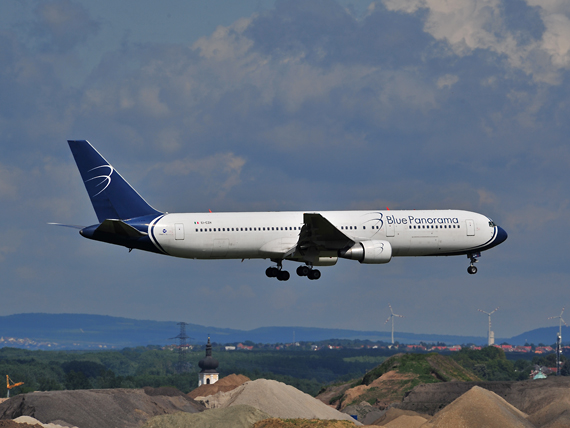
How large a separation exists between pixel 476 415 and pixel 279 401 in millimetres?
25782

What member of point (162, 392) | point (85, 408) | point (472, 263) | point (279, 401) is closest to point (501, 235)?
point (472, 263)

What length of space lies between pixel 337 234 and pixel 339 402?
7673 centimetres

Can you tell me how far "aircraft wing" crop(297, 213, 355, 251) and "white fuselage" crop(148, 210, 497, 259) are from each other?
1.31 metres

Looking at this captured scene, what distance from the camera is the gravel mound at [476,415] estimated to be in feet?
207

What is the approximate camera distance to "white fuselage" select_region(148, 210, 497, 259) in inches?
2576

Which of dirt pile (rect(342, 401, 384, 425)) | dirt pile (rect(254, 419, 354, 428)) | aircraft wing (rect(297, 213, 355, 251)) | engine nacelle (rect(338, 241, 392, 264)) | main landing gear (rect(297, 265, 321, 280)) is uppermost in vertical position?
aircraft wing (rect(297, 213, 355, 251))

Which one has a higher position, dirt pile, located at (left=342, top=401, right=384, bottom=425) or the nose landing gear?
the nose landing gear

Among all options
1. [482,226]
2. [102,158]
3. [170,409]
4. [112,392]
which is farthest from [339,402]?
[102,158]

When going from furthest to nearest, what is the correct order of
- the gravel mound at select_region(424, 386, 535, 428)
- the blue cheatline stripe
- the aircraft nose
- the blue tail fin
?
the aircraft nose → the blue tail fin → the blue cheatline stripe → the gravel mound at select_region(424, 386, 535, 428)

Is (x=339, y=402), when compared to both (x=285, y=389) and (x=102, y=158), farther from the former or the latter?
(x=102, y=158)

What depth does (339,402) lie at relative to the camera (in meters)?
136

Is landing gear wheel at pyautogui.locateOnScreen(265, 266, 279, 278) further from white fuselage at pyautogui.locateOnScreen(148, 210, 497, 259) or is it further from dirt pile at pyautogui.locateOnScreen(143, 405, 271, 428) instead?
dirt pile at pyautogui.locateOnScreen(143, 405, 271, 428)

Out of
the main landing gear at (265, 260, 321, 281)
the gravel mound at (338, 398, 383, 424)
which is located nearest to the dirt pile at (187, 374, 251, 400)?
the gravel mound at (338, 398, 383, 424)

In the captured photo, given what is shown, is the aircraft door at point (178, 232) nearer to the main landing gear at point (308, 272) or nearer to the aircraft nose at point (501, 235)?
the main landing gear at point (308, 272)
